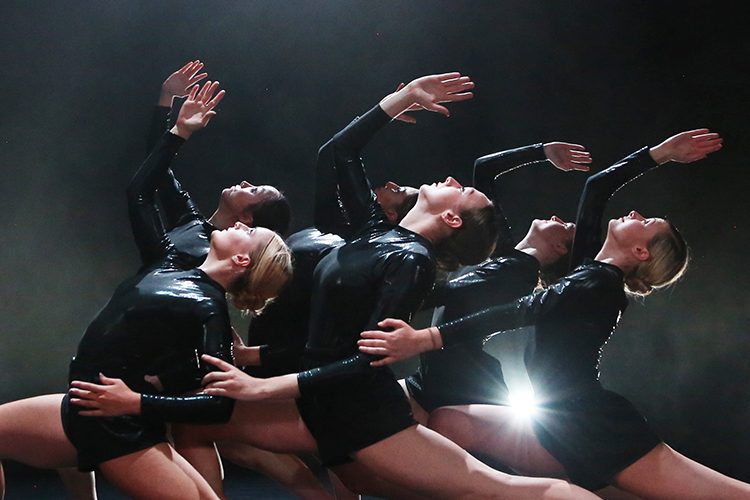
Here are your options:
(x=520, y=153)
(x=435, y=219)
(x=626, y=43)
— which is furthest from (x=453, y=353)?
(x=626, y=43)

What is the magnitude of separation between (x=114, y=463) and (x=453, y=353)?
1142mm

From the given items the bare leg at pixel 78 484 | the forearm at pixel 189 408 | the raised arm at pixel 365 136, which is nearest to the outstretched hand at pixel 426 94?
the raised arm at pixel 365 136

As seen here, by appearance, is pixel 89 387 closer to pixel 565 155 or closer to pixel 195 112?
pixel 195 112

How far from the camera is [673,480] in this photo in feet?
8.70

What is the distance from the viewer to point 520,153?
11.7 ft

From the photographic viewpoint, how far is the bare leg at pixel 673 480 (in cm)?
262

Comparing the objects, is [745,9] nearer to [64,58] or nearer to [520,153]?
[520,153]

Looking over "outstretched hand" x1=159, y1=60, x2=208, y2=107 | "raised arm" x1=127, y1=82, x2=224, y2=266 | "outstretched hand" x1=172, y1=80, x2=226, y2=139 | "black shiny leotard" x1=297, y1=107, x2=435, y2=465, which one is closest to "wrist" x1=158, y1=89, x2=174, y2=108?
"outstretched hand" x1=159, y1=60, x2=208, y2=107

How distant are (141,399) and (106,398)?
0.09 metres

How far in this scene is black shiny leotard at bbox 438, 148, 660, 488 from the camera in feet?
8.90

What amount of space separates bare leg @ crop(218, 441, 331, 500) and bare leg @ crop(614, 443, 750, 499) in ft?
3.25

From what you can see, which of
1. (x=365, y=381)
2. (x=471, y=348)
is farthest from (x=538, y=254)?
(x=365, y=381)

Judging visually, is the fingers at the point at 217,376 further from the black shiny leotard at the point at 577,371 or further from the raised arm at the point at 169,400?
the black shiny leotard at the point at 577,371

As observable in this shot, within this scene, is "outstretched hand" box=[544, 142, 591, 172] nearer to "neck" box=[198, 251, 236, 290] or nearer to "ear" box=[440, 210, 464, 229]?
"ear" box=[440, 210, 464, 229]
